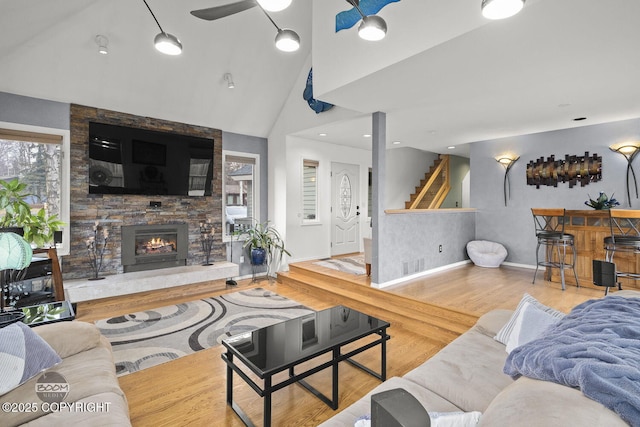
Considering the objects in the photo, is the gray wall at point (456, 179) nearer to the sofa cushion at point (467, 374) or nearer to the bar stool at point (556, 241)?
the bar stool at point (556, 241)

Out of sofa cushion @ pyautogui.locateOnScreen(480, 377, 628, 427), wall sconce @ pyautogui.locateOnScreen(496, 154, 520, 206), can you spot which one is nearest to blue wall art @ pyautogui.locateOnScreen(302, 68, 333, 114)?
wall sconce @ pyautogui.locateOnScreen(496, 154, 520, 206)

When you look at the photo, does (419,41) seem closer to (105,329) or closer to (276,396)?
(276,396)

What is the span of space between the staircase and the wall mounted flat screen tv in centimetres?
478

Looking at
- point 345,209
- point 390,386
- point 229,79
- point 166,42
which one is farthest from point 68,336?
point 345,209

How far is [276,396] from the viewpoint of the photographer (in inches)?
94.4

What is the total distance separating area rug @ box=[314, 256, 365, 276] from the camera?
17.2ft

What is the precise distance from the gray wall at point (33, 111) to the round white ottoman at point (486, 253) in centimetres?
678

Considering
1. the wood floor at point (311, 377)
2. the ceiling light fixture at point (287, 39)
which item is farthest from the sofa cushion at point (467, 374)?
the ceiling light fixture at point (287, 39)

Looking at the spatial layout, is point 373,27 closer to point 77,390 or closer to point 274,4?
point 274,4

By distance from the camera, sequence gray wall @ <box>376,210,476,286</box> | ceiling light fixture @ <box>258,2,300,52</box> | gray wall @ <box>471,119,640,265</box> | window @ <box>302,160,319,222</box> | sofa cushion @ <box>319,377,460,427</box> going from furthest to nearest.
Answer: window @ <box>302,160,319,222</box> → gray wall @ <box>471,119,640,265</box> → gray wall @ <box>376,210,476,286</box> → ceiling light fixture @ <box>258,2,300,52</box> → sofa cushion @ <box>319,377,460,427</box>

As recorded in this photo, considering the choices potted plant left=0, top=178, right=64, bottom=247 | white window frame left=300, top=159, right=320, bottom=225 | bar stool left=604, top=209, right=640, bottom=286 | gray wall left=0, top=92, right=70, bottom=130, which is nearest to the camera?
potted plant left=0, top=178, right=64, bottom=247

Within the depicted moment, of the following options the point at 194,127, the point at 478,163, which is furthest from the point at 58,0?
the point at 478,163

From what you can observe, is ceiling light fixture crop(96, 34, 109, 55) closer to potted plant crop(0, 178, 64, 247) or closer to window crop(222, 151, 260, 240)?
potted plant crop(0, 178, 64, 247)

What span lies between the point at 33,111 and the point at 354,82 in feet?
13.7
